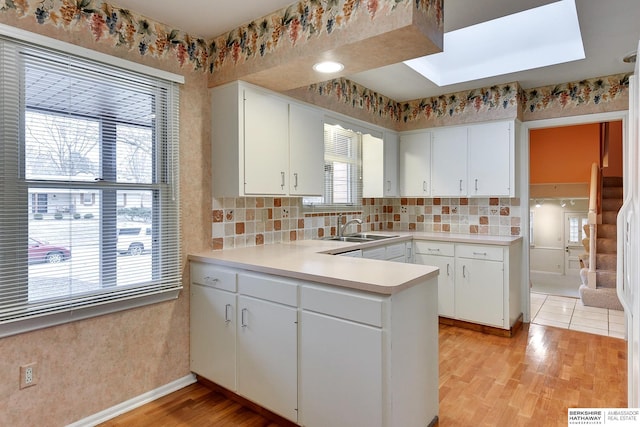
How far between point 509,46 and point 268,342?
122 inches

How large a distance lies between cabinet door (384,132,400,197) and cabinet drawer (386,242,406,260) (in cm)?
70

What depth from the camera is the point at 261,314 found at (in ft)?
6.99

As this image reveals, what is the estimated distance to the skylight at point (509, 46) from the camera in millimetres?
2803

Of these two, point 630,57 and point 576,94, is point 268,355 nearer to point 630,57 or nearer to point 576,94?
point 630,57

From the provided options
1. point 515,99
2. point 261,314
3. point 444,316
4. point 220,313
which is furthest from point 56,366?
point 515,99

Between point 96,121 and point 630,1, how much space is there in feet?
10.2

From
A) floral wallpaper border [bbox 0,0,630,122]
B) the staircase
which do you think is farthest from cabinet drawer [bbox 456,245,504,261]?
the staircase

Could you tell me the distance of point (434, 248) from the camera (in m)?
3.77

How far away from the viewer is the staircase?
436 cm

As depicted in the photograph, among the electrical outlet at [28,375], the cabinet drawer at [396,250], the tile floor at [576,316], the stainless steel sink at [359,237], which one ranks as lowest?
the tile floor at [576,316]

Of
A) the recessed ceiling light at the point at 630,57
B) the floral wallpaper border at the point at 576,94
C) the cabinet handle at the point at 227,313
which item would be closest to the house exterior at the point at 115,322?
the cabinet handle at the point at 227,313

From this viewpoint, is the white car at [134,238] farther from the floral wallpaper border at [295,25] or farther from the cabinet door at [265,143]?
the floral wallpaper border at [295,25]

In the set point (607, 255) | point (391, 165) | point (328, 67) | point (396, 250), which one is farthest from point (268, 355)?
point (607, 255)

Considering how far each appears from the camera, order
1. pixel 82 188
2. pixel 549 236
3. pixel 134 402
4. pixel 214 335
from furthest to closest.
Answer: pixel 549 236
pixel 214 335
pixel 134 402
pixel 82 188
